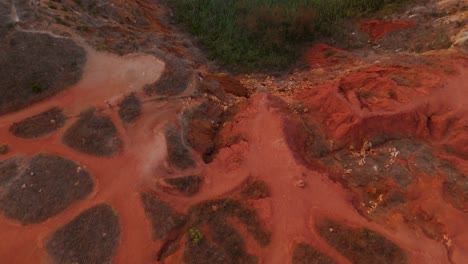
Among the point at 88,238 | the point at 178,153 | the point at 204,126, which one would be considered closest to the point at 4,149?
the point at 88,238

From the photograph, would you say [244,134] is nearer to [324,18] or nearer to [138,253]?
[138,253]

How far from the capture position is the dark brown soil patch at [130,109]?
529 inches

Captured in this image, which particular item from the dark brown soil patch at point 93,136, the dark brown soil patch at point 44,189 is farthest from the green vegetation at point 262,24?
the dark brown soil patch at point 44,189

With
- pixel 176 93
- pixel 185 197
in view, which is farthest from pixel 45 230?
pixel 176 93

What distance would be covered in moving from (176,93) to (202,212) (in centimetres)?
526

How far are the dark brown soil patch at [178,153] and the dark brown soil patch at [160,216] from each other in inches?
55.4

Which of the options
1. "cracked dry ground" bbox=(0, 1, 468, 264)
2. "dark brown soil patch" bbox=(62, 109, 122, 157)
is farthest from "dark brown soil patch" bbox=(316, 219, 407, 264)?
"dark brown soil patch" bbox=(62, 109, 122, 157)

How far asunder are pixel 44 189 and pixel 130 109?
3737 millimetres

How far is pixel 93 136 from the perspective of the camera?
12.8 meters

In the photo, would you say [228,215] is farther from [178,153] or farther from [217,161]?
[178,153]

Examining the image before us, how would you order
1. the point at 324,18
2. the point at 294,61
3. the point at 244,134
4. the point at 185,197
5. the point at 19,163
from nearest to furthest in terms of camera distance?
the point at 185,197 → the point at 19,163 → the point at 244,134 → the point at 294,61 → the point at 324,18

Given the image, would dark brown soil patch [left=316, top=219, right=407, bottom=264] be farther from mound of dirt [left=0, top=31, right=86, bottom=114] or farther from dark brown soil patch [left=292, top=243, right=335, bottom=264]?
mound of dirt [left=0, top=31, right=86, bottom=114]

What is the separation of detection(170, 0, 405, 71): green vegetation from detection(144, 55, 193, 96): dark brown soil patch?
4.51m

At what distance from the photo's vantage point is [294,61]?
787 inches
